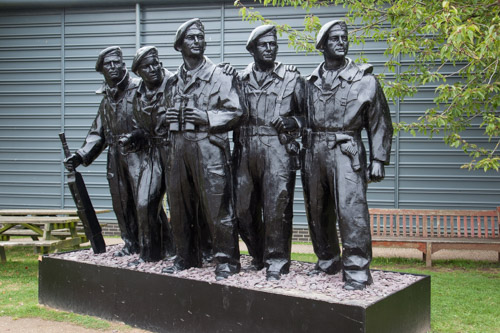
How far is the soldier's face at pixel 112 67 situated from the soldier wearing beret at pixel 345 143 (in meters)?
2.24

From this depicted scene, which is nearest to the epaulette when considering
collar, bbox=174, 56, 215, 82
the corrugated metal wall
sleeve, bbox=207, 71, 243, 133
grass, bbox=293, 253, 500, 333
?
sleeve, bbox=207, 71, 243, 133

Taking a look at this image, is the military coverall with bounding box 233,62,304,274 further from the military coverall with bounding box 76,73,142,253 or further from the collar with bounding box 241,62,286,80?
the military coverall with bounding box 76,73,142,253

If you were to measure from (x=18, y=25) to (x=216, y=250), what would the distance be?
955cm

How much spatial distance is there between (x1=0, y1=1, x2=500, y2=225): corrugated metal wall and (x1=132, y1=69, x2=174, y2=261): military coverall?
5.80 metres

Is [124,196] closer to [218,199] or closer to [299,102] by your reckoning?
[218,199]

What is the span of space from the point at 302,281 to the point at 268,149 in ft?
3.98

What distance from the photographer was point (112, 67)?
6.09m

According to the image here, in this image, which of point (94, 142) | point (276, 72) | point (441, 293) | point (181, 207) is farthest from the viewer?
point (441, 293)

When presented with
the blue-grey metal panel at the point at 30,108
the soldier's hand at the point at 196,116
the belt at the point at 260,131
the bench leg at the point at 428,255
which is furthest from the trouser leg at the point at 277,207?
the blue-grey metal panel at the point at 30,108

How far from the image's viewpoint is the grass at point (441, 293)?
5570 millimetres

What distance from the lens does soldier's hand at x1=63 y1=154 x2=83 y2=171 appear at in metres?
6.32

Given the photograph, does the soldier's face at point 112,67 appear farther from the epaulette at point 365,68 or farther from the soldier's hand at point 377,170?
the soldier's hand at point 377,170

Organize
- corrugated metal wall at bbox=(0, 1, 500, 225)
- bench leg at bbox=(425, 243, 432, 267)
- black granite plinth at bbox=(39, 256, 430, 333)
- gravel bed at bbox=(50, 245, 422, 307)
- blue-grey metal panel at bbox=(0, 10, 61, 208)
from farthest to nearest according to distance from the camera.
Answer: blue-grey metal panel at bbox=(0, 10, 61, 208) → corrugated metal wall at bbox=(0, 1, 500, 225) → bench leg at bbox=(425, 243, 432, 267) → gravel bed at bbox=(50, 245, 422, 307) → black granite plinth at bbox=(39, 256, 430, 333)

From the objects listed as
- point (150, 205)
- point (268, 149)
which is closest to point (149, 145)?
point (150, 205)
